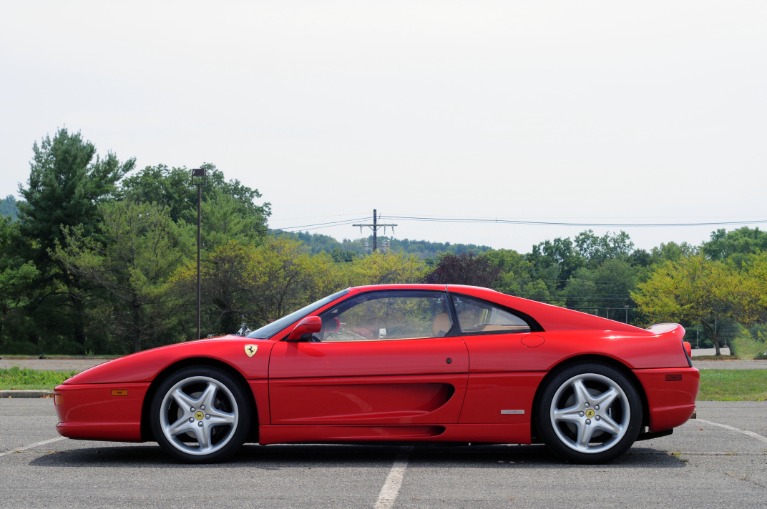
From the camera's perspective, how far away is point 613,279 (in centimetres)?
14350

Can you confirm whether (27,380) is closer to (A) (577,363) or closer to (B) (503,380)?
(B) (503,380)

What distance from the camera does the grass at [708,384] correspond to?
18005mm

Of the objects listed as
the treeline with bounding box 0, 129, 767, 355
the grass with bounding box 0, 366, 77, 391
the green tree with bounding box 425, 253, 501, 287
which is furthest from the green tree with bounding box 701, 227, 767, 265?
the grass with bounding box 0, 366, 77, 391

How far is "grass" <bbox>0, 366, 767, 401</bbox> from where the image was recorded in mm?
18005

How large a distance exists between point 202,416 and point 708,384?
65.3ft

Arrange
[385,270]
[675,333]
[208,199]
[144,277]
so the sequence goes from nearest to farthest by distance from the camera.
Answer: [675,333], [144,277], [385,270], [208,199]

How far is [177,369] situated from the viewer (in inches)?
288

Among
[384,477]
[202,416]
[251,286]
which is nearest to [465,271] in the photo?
[251,286]

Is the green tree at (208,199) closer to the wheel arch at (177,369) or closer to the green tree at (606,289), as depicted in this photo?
the green tree at (606,289)

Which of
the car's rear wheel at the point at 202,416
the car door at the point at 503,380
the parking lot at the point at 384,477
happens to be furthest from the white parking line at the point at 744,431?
the car's rear wheel at the point at 202,416

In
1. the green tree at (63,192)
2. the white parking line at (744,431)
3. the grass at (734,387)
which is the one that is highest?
the green tree at (63,192)

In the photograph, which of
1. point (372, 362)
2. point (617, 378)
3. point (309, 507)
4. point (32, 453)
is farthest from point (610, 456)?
point (32, 453)

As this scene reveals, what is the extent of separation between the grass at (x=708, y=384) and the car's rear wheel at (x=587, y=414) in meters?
10.2

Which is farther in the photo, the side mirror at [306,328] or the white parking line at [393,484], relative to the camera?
the side mirror at [306,328]
